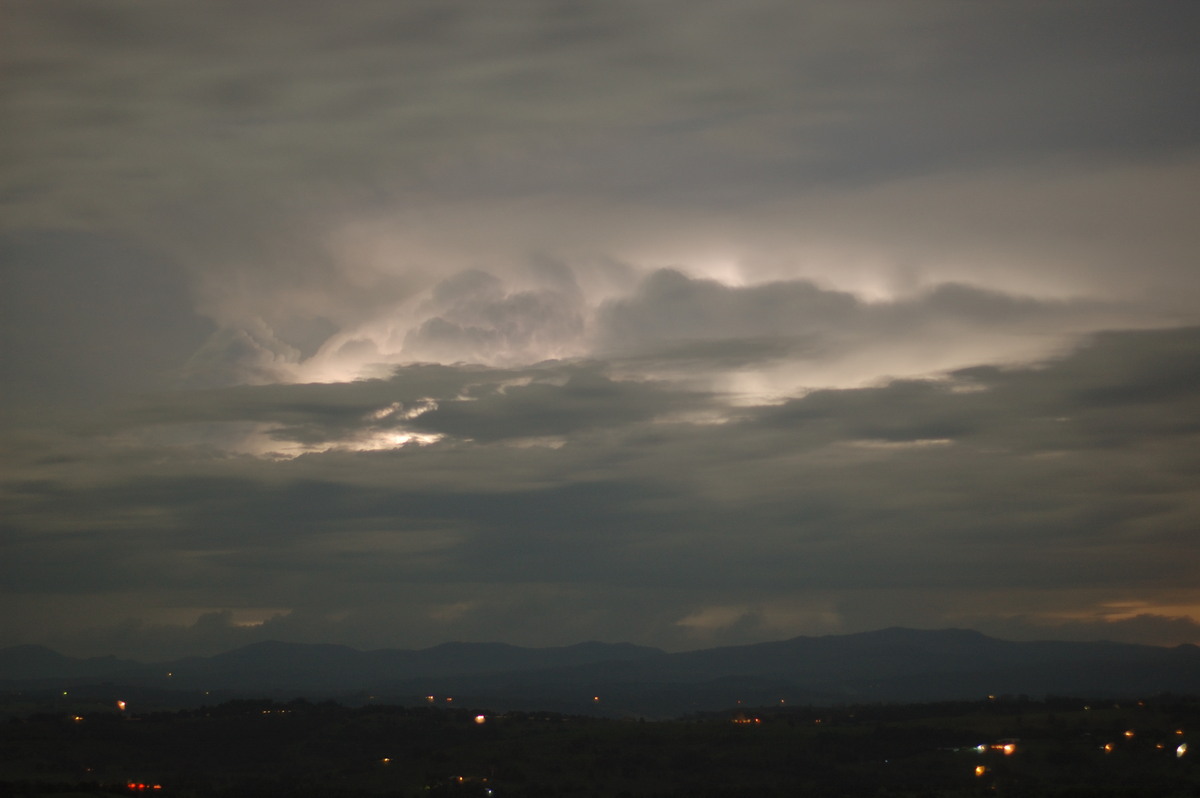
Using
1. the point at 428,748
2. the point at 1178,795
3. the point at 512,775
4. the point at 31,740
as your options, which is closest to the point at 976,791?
the point at 1178,795

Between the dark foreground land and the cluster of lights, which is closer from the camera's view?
the dark foreground land

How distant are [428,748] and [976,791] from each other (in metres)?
91.2

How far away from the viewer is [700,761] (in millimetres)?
174750

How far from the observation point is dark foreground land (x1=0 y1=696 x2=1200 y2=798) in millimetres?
151125

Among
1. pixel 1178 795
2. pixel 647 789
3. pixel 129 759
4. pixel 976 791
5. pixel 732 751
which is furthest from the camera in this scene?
pixel 129 759

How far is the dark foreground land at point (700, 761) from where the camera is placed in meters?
151

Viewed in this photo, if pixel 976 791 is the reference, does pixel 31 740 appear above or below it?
above

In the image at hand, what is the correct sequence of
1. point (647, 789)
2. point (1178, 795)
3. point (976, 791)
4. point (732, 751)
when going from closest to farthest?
point (1178, 795) < point (976, 791) < point (647, 789) < point (732, 751)

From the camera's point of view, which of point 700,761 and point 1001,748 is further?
point 700,761

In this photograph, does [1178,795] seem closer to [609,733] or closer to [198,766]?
[609,733]

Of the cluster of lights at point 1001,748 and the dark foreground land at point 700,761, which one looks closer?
the dark foreground land at point 700,761

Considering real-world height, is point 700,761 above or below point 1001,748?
above

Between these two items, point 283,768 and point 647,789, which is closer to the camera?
point 647,789

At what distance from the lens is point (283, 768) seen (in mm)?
186625
